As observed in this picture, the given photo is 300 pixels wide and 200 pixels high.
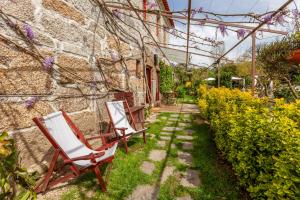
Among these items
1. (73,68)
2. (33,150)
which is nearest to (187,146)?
(73,68)

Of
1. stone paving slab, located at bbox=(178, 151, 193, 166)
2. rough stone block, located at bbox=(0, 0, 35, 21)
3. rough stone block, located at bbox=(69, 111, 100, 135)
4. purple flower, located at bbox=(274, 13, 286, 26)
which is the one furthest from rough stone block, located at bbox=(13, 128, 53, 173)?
purple flower, located at bbox=(274, 13, 286, 26)

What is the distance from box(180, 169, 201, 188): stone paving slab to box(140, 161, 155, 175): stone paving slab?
460mm

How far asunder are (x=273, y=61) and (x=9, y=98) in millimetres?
6337

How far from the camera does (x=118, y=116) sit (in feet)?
13.2

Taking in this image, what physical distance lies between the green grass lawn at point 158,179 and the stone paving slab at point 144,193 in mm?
55

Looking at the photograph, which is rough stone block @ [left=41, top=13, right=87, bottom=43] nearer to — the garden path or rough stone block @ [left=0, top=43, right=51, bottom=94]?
rough stone block @ [left=0, top=43, right=51, bottom=94]

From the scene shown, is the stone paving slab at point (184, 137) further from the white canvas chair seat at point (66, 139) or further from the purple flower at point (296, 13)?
the purple flower at point (296, 13)

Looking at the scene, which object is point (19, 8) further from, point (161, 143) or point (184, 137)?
point (184, 137)

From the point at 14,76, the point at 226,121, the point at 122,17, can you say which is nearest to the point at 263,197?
the point at 226,121

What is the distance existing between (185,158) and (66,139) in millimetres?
1817

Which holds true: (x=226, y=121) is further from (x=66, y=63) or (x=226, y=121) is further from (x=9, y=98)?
(x=9, y=98)

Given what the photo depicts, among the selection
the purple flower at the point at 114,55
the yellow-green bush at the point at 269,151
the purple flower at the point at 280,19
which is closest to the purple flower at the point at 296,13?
the purple flower at the point at 280,19

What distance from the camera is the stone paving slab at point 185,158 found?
10.3ft

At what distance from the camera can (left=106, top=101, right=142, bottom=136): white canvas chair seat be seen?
149 inches
